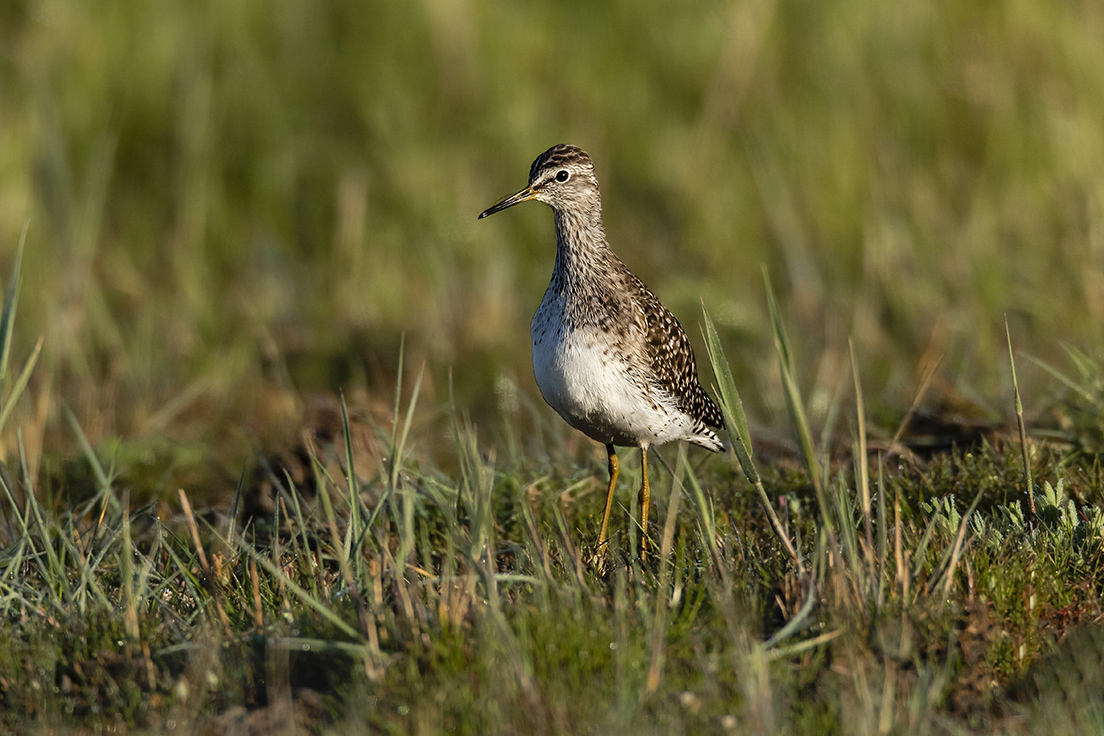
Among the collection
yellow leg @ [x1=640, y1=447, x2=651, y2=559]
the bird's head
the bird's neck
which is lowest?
yellow leg @ [x1=640, y1=447, x2=651, y2=559]

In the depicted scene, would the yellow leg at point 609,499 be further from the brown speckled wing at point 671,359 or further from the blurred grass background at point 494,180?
the blurred grass background at point 494,180

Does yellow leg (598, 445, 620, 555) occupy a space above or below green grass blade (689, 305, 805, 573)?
below

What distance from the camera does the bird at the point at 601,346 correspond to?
4738 mm

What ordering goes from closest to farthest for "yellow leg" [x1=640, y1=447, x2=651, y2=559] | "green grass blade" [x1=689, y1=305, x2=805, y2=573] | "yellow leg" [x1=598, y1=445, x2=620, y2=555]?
1. "green grass blade" [x1=689, y1=305, x2=805, y2=573]
2. "yellow leg" [x1=598, y1=445, x2=620, y2=555]
3. "yellow leg" [x1=640, y1=447, x2=651, y2=559]

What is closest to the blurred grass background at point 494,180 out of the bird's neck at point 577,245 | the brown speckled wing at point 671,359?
the brown speckled wing at point 671,359

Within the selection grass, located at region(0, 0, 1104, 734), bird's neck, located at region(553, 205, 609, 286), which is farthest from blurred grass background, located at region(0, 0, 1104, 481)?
bird's neck, located at region(553, 205, 609, 286)

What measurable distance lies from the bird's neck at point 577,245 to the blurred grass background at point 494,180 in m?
2.33

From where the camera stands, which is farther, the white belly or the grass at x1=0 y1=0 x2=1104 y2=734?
the white belly

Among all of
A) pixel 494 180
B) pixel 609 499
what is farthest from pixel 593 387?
pixel 494 180

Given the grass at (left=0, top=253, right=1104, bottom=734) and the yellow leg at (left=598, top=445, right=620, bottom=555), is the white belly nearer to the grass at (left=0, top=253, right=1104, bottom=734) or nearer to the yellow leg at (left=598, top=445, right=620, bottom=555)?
the yellow leg at (left=598, top=445, right=620, bottom=555)

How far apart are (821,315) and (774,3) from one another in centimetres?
308

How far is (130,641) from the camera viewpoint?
11.6 ft

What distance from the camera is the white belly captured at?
185 inches

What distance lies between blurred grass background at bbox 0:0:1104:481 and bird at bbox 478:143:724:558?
2.20m
